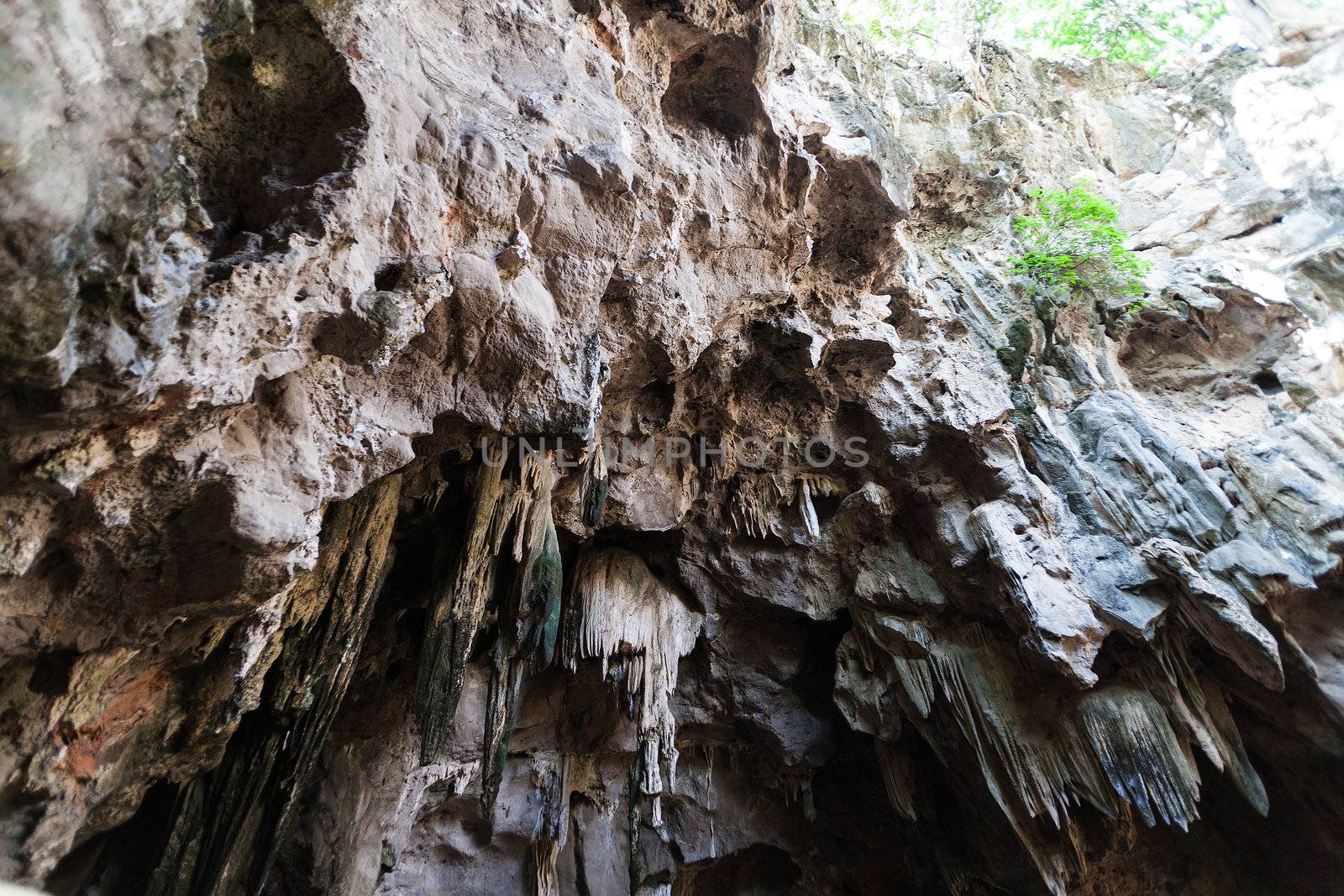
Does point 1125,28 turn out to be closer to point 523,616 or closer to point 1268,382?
point 1268,382

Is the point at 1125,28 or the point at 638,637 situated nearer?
the point at 638,637

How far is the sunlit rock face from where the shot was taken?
2.07m

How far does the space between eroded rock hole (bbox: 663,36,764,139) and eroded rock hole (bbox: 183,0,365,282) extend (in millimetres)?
2074

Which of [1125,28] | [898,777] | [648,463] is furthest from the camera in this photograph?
[1125,28]

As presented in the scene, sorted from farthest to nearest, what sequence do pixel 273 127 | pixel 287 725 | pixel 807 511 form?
pixel 807 511
pixel 287 725
pixel 273 127

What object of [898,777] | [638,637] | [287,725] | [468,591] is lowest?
[287,725]

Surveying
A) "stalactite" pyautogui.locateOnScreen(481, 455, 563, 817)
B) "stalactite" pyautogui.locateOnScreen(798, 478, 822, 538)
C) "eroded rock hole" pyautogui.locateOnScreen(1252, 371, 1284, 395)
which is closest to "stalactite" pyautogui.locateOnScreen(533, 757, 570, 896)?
"stalactite" pyautogui.locateOnScreen(481, 455, 563, 817)

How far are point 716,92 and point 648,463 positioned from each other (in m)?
2.48

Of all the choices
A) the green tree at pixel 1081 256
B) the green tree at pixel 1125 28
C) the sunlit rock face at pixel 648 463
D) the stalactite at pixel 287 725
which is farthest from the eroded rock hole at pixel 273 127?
the green tree at pixel 1125 28

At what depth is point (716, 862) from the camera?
6039 mm

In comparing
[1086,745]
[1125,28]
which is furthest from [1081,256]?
[1125,28]

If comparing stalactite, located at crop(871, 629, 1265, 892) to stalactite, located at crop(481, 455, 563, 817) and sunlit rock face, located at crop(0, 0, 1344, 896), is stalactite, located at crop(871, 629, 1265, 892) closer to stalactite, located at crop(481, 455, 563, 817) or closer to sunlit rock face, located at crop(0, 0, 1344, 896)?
sunlit rock face, located at crop(0, 0, 1344, 896)

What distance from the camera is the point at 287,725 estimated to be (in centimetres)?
325

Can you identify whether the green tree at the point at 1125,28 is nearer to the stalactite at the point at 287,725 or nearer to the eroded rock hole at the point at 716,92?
the eroded rock hole at the point at 716,92
